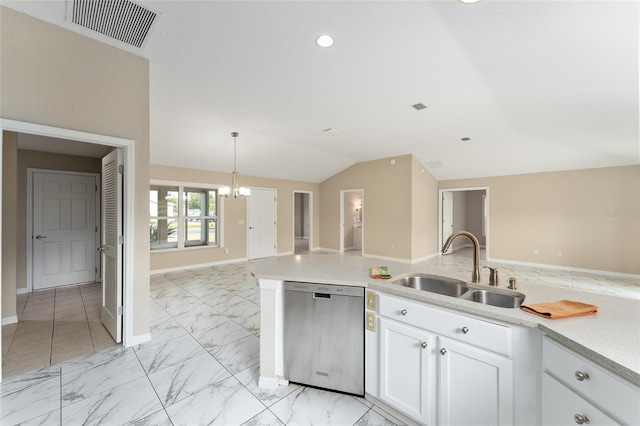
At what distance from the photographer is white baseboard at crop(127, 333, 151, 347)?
272 cm

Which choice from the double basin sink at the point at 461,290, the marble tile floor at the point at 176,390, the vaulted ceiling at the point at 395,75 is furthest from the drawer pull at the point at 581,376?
the vaulted ceiling at the point at 395,75

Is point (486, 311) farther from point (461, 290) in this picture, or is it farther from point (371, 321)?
point (371, 321)

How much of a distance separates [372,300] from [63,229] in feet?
18.6

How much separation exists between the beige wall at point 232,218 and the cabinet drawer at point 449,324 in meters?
5.62

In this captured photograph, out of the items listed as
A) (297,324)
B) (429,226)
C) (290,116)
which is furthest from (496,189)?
(297,324)

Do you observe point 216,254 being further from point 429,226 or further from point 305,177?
point 429,226

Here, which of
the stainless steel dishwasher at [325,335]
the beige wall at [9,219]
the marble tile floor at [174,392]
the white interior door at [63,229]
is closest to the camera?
the marble tile floor at [174,392]

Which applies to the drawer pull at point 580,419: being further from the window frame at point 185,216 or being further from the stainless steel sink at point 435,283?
the window frame at point 185,216

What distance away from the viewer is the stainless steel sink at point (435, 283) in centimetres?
188

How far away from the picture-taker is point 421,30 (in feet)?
7.43

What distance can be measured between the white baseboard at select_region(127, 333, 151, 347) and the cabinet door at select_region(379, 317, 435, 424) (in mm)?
2483

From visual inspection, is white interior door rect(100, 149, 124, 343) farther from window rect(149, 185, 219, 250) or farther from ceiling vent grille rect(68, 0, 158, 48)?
window rect(149, 185, 219, 250)

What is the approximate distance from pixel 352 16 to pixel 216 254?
5.99 meters

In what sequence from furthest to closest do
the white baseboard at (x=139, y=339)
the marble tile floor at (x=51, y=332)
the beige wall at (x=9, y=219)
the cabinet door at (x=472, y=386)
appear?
the beige wall at (x=9, y=219), the white baseboard at (x=139, y=339), the marble tile floor at (x=51, y=332), the cabinet door at (x=472, y=386)
